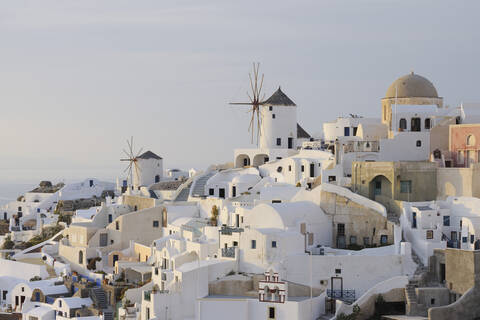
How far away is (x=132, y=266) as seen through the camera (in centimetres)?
3722

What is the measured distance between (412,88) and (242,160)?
32.3 ft

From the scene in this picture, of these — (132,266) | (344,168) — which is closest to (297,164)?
(344,168)

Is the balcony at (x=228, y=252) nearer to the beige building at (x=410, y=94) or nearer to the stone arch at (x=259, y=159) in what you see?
the beige building at (x=410, y=94)

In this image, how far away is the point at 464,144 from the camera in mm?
37219

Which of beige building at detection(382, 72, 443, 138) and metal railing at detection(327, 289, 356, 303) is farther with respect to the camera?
beige building at detection(382, 72, 443, 138)

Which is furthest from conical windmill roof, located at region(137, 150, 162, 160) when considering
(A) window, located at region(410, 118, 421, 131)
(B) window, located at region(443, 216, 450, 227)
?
(B) window, located at region(443, 216, 450, 227)

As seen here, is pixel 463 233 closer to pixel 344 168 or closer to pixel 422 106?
pixel 344 168

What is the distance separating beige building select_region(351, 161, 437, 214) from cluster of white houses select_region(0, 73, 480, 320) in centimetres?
5

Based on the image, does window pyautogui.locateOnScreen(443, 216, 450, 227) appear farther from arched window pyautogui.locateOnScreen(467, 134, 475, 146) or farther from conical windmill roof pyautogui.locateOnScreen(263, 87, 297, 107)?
conical windmill roof pyautogui.locateOnScreen(263, 87, 297, 107)

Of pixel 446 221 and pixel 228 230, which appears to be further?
pixel 228 230

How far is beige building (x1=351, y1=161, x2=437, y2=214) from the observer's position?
3562 centimetres

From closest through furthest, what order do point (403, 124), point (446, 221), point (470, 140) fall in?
1. point (446, 221)
2. point (470, 140)
3. point (403, 124)

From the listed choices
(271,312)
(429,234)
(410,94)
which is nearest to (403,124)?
(410,94)

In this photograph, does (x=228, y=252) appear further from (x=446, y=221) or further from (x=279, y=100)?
(x=279, y=100)
